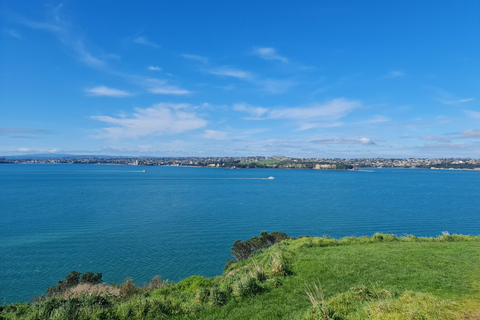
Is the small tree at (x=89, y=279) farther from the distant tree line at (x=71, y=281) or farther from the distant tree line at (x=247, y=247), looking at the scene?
the distant tree line at (x=247, y=247)

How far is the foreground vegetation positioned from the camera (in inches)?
315

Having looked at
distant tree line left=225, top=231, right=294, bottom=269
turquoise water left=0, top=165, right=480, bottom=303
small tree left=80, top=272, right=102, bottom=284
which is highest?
distant tree line left=225, top=231, right=294, bottom=269

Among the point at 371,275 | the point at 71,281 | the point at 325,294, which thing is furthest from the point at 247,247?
the point at 325,294

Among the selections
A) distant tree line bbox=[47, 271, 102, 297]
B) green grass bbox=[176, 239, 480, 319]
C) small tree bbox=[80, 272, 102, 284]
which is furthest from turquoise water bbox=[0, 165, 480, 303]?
green grass bbox=[176, 239, 480, 319]

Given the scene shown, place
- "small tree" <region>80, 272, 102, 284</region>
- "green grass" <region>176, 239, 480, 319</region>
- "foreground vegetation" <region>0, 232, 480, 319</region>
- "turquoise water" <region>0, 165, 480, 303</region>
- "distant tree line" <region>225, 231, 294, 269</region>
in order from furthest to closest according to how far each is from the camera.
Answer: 1. "turquoise water" <region>0, 165, 480, 303</region>
2. "distant tree line" <region>225, 231, 294, 269</region>
3. "small tree" <region>80, 272, 102, 284</region>
4. "green grass" <region>176, 239, 480, 319</region>
5. "foreground vegetation" <region>0, 232, 480, 319</region>

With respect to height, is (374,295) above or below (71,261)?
above

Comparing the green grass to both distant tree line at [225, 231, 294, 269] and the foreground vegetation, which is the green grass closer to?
the foreground vegetation

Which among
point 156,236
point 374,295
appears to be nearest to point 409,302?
point 374,295

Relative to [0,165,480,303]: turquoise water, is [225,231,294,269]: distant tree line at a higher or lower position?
higher

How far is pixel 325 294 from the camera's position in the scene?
1039 centimetres

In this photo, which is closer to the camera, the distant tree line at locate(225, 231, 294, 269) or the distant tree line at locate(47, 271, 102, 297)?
the distant tree line at locate(47, 271, 102, 297)

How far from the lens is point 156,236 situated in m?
38.8

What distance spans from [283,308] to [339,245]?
11924 mm

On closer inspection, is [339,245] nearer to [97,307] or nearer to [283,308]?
[283,308]
